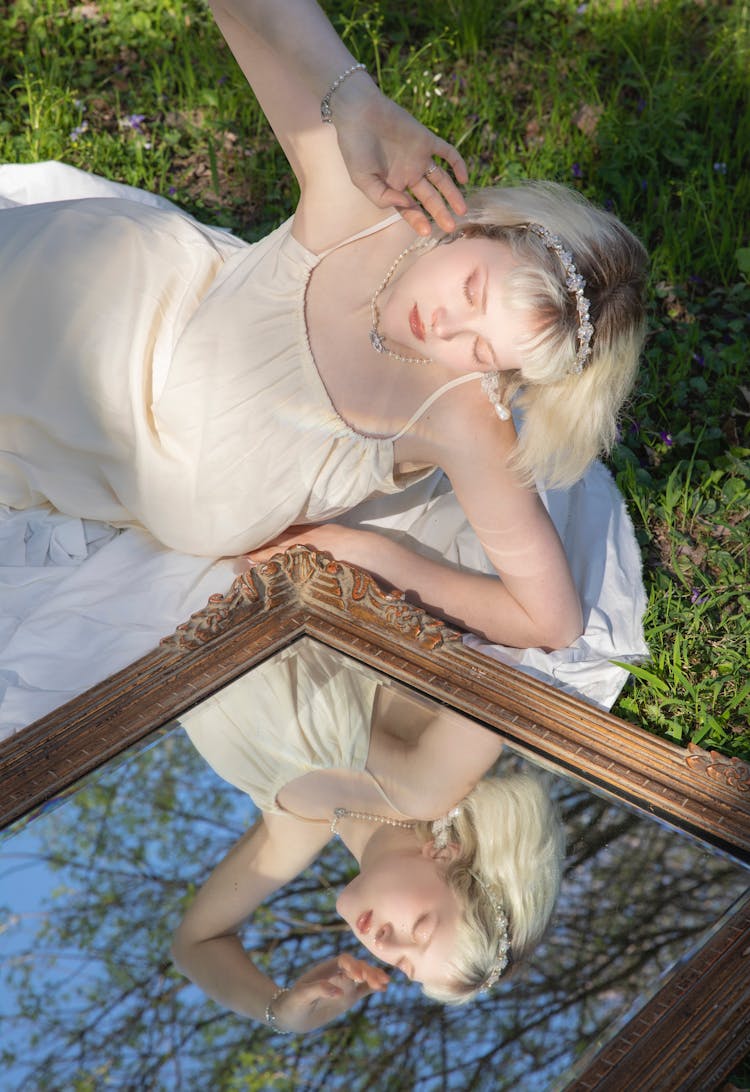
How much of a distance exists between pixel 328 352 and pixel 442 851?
1.15m

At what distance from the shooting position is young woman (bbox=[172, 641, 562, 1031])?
1.78 meters

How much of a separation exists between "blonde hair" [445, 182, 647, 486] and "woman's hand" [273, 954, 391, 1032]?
1136 millimetres

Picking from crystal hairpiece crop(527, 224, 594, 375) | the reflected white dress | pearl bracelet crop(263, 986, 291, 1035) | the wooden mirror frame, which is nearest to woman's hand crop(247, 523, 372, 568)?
the wooden mirror frame

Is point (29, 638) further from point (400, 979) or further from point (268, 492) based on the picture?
point (400, 979)

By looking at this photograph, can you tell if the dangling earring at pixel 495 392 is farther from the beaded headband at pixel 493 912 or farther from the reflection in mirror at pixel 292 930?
the beaded headband at pixel 493 912

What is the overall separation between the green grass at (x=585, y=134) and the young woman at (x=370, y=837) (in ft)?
3.02

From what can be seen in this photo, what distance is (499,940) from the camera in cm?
185

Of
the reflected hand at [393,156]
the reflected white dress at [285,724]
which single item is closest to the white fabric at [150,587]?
the reflected white dress at [285,724]

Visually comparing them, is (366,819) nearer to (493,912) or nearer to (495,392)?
(493,912)

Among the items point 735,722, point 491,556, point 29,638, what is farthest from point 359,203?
point 735,722

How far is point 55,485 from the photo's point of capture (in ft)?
9.53

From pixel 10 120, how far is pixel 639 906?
394 centimetres

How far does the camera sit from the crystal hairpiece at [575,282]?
2393 mm

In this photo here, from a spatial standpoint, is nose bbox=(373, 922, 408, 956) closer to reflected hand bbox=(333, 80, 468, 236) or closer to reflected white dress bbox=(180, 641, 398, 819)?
reflected white dress bbox=(180, 641, 398, 819)
